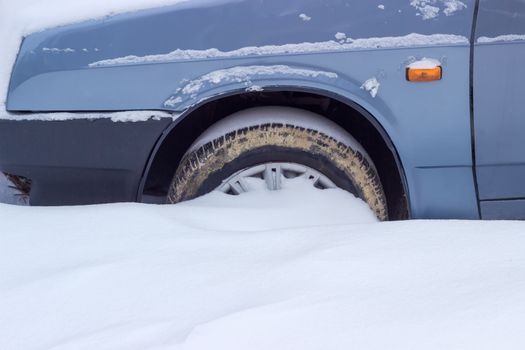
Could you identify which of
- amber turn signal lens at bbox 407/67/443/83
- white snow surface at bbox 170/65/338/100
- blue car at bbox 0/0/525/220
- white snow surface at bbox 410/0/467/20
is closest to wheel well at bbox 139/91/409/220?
blue car at bbox 0/0/525/220

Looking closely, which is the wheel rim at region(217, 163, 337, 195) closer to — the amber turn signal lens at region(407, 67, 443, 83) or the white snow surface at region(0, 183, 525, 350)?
the white snow surface at region(0, 183, 525, 350)

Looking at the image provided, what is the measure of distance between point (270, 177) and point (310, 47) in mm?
546

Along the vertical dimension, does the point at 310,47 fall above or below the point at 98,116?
above

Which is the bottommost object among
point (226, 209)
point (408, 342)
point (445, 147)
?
point (408, 342)

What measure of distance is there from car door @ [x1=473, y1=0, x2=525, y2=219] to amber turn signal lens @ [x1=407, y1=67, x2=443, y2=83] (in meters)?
0.13

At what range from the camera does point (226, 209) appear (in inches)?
95.4

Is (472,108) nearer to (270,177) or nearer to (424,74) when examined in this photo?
(424,74)

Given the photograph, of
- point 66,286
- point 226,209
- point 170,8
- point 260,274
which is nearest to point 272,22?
point 170,8

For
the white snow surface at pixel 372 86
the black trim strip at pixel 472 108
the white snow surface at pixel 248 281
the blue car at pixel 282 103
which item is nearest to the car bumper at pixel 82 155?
the blue car at pixel 282 103

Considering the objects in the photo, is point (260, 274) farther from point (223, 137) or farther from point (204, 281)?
point (223, 137)

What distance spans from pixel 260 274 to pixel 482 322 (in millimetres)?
636

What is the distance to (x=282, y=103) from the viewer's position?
2.54 meters

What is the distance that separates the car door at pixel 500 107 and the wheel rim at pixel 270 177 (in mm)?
595

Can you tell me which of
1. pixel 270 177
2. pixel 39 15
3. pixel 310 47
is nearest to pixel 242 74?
pixel 310 47
